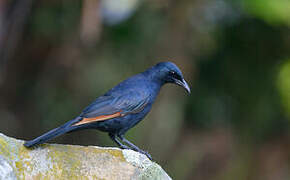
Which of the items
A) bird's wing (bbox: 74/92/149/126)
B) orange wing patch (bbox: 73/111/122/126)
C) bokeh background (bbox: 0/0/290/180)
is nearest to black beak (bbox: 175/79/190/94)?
bird's wing (bbox: 74/92/149/126)

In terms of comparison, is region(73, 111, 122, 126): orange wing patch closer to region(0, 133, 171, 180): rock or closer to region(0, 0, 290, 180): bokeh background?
region(0, 133, 171, 180): rock

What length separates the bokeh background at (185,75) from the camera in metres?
9.65

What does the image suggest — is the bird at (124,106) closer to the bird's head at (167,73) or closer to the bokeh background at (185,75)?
the bird's head at (167,73)

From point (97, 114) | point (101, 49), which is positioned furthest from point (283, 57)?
point (97, 114)

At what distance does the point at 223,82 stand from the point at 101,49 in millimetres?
2601

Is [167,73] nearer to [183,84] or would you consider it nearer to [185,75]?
[183,84]

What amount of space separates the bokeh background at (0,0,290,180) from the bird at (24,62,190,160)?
3.98 metres

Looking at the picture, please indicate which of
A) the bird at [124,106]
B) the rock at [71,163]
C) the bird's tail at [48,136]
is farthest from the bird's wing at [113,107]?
the rock at [71,163]

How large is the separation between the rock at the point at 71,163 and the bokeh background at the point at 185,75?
498 centimetres

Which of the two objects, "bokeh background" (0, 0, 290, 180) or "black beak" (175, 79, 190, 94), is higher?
"black beak" (175, 79, 190, 94)

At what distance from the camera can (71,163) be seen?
4246 mm

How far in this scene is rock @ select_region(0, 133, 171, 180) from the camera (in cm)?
402

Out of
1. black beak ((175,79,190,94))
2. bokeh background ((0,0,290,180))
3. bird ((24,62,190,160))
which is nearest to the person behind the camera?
bird ((24,62,190,160))

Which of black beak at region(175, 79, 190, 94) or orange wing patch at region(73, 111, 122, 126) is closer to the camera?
orange wing patch at region(73, 111, 122, 126)
